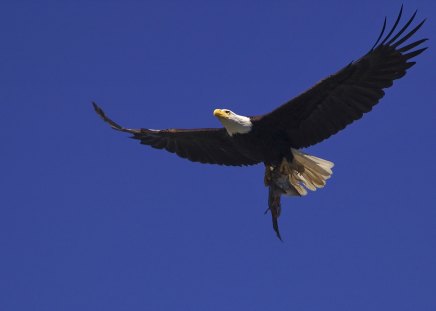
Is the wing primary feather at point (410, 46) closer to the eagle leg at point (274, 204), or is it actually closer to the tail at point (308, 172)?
the tail at point (308, 172)

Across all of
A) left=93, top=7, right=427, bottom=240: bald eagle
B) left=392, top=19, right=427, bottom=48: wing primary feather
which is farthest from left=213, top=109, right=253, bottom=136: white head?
left=392, top=19, right=427, bottom=48: wing primary feather

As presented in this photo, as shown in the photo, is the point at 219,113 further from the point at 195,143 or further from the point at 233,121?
the point at 195,143

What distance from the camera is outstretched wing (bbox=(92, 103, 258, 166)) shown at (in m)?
14.8

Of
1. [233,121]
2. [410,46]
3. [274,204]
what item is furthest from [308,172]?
[410,46]

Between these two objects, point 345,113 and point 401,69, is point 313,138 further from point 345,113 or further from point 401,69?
point 401,69

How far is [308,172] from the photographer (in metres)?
14.6

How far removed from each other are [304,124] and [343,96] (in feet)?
1.92

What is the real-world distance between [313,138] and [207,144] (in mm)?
1515

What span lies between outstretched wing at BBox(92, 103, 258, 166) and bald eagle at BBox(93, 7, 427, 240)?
0.05 feet

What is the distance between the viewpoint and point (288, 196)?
47.8ft

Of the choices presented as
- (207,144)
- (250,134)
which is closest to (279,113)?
(250,134)

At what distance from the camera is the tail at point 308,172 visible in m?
14.4

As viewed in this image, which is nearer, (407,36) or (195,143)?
(407,36)

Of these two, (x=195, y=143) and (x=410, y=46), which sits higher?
(x=195, y=143)
